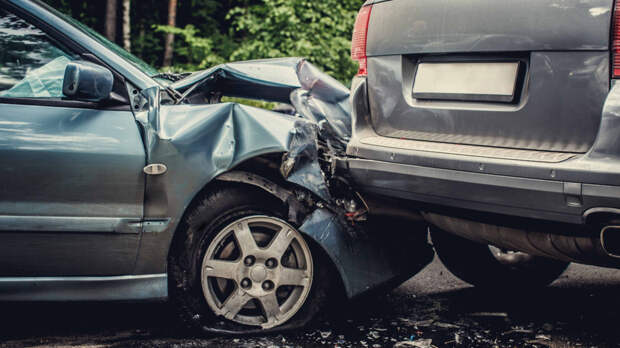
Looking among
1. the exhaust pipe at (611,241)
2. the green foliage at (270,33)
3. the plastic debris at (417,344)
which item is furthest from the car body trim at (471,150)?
the green foliage at (270,33)

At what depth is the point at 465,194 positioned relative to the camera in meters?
2.68

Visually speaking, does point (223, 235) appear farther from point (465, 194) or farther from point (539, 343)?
point (539, 343)

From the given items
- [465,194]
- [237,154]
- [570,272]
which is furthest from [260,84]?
[570,272]

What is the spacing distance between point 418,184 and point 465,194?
224 millimetres

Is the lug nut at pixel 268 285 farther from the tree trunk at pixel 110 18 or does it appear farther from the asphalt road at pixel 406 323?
the tree trunk at pixel 110 18

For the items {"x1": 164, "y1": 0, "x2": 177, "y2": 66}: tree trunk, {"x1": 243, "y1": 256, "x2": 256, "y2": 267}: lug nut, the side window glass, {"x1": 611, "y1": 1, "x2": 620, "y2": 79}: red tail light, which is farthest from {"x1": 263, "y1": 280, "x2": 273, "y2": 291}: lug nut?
{"x1": 164, "y1": 0, "x2": 177, "y2": 66}: tree trunk

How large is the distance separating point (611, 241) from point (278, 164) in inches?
58.8

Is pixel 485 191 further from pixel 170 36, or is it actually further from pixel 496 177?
pixel 170 36

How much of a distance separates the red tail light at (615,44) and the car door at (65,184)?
1939mm

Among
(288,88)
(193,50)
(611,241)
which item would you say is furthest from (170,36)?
(611,241)

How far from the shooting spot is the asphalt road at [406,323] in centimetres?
310

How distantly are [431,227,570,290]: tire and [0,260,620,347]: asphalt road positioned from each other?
83 mm

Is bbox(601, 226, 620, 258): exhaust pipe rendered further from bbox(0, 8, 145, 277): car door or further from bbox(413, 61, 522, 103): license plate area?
bbox(0, 8, 145, 277): car door

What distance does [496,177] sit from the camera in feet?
8.49
